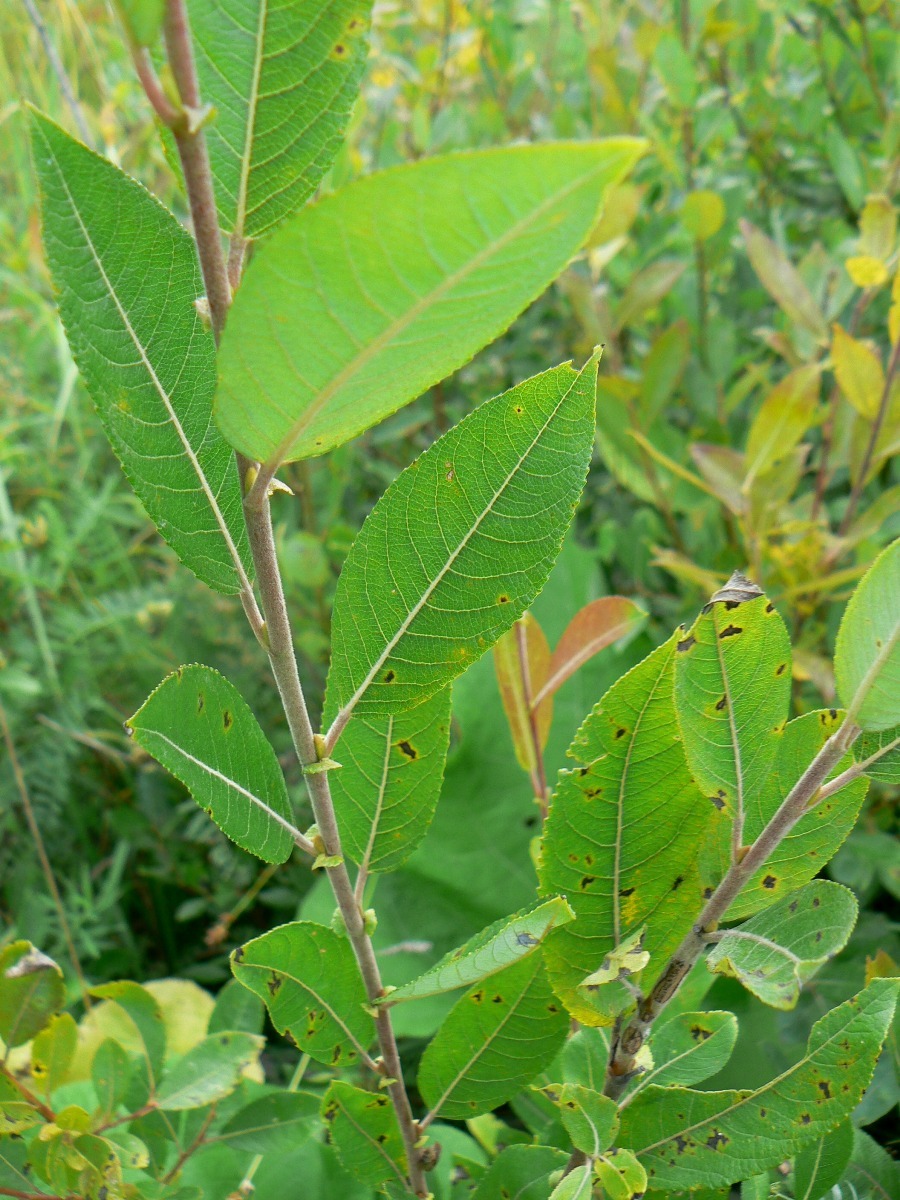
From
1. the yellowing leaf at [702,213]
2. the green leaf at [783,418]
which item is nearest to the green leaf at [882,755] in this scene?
the green leaf at [783,418]

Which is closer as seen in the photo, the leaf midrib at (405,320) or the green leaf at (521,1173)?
the leaf midrib at (405,320)

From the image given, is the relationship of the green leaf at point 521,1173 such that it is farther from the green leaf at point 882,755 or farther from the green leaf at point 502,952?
the green leaf at point 882,755

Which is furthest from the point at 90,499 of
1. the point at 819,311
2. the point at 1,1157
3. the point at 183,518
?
the point at 183,518

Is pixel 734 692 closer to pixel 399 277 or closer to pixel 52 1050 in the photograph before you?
pixel 399 277

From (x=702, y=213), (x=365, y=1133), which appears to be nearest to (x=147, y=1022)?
(x=365, y=1133)

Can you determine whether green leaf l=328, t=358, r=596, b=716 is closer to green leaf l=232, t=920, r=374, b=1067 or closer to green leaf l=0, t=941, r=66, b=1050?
green leaf l=232, t=920, r=374, b=1067

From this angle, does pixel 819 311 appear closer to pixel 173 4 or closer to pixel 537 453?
pixel 537 453
